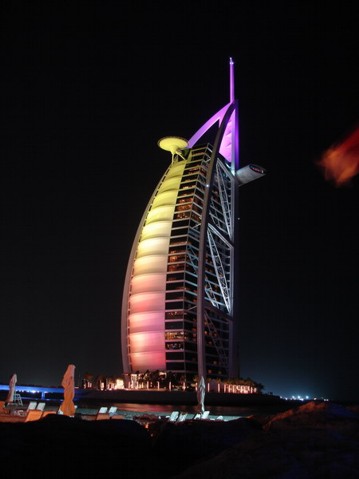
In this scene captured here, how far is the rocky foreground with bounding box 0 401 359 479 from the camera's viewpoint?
5543 millimetres

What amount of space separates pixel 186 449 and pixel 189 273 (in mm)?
96502

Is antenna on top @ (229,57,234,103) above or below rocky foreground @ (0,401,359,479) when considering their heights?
above

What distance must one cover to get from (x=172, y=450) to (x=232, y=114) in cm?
12434

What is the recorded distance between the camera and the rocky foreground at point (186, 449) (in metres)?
5.54

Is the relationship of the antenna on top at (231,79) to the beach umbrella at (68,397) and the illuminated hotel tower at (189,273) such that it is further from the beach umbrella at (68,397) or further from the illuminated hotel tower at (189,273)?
the beach umbrella at (68,397)

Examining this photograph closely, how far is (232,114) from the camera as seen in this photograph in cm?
12725

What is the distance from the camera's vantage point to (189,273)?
105312mm

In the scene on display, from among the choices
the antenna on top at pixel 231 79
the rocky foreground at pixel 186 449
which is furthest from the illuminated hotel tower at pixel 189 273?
the rocky foreground at pixel 186 449

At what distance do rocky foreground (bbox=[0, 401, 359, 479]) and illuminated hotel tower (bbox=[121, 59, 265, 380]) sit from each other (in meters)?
85.7

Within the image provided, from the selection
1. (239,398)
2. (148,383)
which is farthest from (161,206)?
(239,398)

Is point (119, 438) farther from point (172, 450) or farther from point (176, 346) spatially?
point (176, 346)

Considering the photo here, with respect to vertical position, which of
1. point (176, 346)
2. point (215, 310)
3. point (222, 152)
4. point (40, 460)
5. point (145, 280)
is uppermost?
point (222, 152)

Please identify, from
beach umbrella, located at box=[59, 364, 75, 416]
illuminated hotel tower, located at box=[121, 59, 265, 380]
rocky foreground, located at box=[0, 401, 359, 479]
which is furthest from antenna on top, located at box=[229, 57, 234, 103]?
rocky foreground, located at box=[0, 401, 359, 479]

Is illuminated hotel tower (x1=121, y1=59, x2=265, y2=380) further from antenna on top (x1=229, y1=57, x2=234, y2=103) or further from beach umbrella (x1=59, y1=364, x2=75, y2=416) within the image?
beach umbrella (x1=59, y1=364, x2=75, y2=416)
